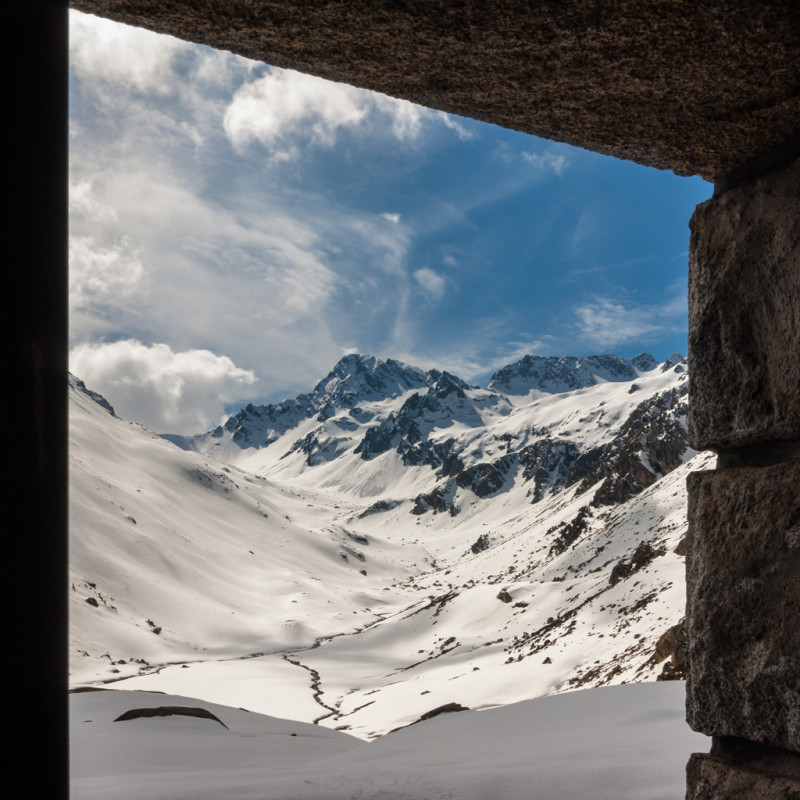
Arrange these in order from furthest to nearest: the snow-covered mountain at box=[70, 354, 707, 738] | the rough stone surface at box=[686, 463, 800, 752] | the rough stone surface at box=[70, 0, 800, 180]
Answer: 1. the snow-covered mountain at box=[70, 354, 707, 738]
2. the rough stone surface at box=[686, 463, 800, 752]
3. the rough stone surface at box=[70, 0, 800, 180]

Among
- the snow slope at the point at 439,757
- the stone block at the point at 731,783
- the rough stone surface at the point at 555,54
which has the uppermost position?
the rough stone surface at the point at 555,54

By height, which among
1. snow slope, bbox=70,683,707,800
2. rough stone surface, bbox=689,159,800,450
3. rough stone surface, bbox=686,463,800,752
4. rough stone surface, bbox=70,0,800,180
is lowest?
snow slope, bbox=70,683,707,800

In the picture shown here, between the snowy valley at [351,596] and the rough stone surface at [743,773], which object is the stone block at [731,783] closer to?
the rough stone surface at [743,773]

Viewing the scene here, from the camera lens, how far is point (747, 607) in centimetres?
187

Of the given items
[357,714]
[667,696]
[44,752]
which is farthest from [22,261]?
[357,714]

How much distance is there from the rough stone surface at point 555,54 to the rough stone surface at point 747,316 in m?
0.24

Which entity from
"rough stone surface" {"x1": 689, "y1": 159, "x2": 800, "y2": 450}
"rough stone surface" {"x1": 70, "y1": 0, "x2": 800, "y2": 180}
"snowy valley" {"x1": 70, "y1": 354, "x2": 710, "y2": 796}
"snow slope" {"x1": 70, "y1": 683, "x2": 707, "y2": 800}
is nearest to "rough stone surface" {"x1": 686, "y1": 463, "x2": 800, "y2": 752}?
"rough stone surface" {"x1": 689, "y1": 159, "x2": 800, "y2": 450}

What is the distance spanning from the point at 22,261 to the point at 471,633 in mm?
41568

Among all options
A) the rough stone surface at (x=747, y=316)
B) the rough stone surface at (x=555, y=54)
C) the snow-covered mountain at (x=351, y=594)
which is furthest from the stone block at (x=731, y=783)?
the snow-covered mountain at (x=351, y=594)

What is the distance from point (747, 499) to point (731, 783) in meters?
0.87

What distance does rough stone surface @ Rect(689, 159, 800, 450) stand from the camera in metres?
1.85

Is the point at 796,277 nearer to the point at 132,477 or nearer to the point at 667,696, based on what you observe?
the point at 667,696

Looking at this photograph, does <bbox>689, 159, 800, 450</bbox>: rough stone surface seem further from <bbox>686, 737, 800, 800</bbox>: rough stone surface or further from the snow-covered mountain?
the snow-covered mountain

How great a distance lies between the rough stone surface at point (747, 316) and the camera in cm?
185
